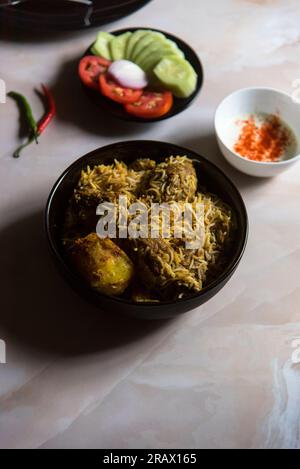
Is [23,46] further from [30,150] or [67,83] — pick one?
[30,150]

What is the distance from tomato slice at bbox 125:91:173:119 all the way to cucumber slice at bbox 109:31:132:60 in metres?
0.23

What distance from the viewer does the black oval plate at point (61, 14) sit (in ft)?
7.09

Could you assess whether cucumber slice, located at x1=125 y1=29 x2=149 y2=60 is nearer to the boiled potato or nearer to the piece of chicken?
the piece of chicken

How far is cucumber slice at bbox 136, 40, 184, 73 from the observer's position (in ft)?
6.62

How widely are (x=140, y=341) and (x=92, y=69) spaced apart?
1.04 m

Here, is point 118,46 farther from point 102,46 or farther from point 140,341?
point 140,341

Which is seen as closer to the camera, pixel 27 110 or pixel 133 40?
pixel 27 110

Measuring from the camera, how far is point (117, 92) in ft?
6.33

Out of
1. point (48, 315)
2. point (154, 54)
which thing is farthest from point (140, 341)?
point (154, 54)

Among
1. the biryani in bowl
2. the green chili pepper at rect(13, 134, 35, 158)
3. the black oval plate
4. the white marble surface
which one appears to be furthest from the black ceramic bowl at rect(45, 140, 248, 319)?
the black oval plate
